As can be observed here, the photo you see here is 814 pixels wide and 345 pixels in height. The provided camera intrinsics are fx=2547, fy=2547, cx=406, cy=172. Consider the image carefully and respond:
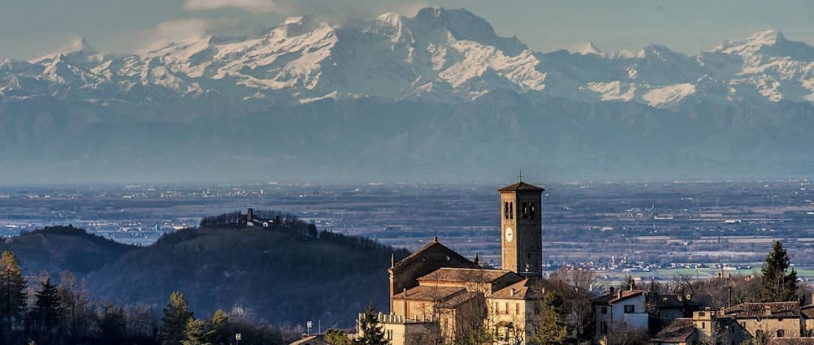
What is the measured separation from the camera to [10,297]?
5468 inches

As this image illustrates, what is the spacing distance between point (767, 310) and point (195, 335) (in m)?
31.6

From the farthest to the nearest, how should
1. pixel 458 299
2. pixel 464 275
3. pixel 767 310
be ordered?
pixel 464 275
pixel 458 299
pixel 767 310

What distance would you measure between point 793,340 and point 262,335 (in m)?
47.1

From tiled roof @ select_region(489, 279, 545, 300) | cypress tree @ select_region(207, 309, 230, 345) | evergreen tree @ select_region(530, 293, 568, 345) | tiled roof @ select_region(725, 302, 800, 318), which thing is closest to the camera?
evergreen tree @ select_region(530, 293, 568, 345)

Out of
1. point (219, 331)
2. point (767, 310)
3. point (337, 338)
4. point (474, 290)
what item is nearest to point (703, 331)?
point (767, 310)

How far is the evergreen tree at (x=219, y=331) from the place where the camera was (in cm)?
12709

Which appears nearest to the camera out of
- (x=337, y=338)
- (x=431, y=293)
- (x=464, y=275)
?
(x=337, y=338)

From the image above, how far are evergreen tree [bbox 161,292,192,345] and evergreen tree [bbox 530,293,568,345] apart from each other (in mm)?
34547

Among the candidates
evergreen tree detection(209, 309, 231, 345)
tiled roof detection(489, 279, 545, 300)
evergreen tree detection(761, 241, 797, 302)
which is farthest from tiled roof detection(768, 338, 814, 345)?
evergreen tree detection(209, 309, 231, 345)

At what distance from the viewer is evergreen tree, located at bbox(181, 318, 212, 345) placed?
124 metres

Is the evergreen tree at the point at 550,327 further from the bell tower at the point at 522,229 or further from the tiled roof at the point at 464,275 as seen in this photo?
the bell tower at the point at 522,229

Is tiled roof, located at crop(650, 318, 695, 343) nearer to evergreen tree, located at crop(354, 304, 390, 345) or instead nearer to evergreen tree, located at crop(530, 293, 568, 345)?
evergreen tree, located at crop(530, 293, 568, 345)

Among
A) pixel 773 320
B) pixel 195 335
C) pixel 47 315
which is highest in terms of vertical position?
pixel 773 320

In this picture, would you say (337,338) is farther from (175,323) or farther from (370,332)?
(175,323)
